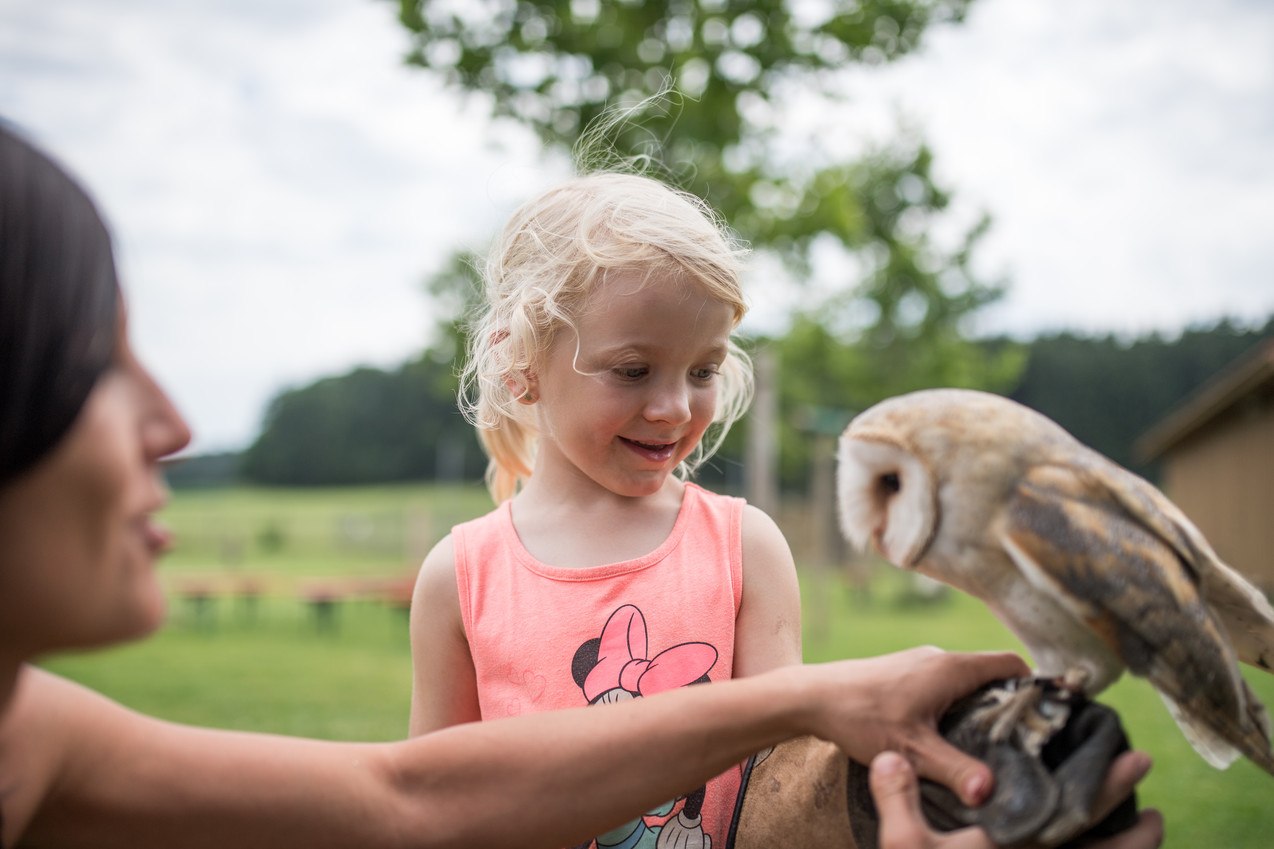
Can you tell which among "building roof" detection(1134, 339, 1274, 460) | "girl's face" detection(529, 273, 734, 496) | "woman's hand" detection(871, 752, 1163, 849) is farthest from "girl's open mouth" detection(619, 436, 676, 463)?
"building roof" detection(1134, 339, 1274, 460)

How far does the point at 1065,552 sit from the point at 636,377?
2.78 feet

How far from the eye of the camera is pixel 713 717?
127 cm

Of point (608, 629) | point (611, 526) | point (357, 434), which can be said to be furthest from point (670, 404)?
point (357, 434)

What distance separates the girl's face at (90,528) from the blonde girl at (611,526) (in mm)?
851

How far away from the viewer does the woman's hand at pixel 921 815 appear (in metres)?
1.12

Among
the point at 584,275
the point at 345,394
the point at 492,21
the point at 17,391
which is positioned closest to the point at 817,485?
the point at 492,21

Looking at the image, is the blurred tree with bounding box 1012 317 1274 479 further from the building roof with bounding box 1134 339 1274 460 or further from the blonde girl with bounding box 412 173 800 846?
the blonde girl with bounding box 412 173 800 846

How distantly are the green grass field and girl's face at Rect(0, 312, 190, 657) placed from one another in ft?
2.07

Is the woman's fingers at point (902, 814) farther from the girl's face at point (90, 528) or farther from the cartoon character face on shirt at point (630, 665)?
the girl's face at point (90, 528)

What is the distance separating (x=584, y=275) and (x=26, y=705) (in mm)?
1086

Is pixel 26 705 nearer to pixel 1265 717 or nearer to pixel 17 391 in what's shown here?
pixel 17 391

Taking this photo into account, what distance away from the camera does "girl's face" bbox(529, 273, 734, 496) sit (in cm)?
172

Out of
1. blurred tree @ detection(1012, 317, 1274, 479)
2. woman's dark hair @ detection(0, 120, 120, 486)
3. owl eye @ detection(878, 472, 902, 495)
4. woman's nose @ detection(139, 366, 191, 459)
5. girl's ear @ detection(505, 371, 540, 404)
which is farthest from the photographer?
blurred tree @ detection(1012, 317, 1274, 479)

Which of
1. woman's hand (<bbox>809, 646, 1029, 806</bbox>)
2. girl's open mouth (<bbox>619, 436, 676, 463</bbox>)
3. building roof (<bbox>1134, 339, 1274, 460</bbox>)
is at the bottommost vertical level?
building roof (<bbox>1134, 339, 1274, 460</bbox>)
